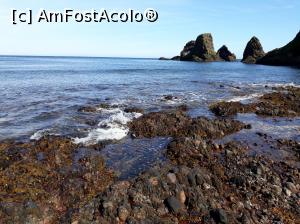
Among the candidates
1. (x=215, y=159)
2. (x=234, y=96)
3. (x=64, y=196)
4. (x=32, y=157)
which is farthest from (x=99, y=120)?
(x=234, y=96)

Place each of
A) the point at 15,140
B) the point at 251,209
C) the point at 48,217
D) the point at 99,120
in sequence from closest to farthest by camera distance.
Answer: the point at 48,217 → the point at 251,209 → the point at 15,140 → the point at 99,120

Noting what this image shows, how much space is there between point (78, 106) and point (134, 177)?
2075 cm

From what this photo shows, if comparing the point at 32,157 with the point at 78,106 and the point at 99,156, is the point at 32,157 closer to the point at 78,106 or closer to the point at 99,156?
the point at 99,156

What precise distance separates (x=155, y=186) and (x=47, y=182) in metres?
5.33

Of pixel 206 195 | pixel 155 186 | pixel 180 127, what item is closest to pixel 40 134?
pixel 180 127

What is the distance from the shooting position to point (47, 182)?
619 inches

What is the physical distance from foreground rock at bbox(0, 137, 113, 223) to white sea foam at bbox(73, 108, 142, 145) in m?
2.00

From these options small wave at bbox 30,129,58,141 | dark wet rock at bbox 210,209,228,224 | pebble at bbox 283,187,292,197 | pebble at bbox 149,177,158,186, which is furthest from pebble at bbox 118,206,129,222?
small wave at bbox 30,129,58,141

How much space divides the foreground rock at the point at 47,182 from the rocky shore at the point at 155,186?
0.13 feet

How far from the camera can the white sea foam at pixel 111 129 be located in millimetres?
23177

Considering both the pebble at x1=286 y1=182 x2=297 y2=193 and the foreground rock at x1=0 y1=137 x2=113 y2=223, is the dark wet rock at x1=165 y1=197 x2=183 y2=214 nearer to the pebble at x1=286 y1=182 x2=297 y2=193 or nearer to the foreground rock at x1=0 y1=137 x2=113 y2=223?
the foreground rock at x1=0 y1=137 x2=113 y2=223

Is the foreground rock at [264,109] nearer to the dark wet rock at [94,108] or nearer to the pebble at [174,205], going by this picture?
the dark wet rock at [94,108]

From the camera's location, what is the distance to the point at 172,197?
1452 centimetres

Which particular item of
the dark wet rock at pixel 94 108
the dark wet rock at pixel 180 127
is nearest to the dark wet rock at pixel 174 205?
the dark wet rock at pixel 180 127
